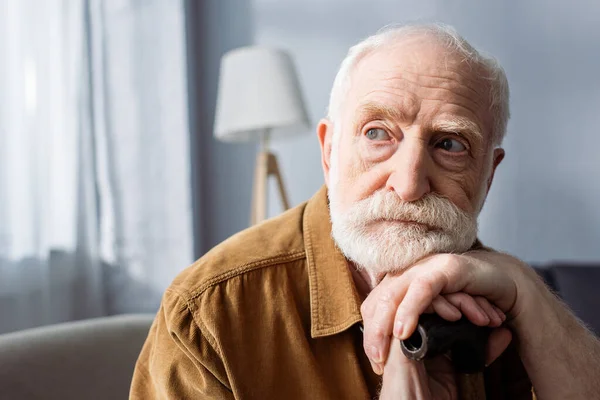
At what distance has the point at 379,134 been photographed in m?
1.12

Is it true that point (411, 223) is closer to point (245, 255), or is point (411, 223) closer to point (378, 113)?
point (378, 113)

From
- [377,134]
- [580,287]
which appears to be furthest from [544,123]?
[377,134]

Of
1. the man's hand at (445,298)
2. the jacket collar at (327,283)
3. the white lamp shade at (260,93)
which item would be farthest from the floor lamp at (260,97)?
the man's hand at (445,298)

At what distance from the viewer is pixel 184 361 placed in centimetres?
106

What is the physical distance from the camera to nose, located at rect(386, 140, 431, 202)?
40.7 inches

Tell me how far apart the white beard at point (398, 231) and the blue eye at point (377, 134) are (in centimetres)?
10

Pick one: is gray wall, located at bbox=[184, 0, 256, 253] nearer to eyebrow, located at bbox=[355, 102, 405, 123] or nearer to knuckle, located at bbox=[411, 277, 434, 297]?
eyebrow, located at bbox=[355, 102, 405, 123]

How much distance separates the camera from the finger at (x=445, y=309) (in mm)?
903

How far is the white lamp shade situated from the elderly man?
1387 mm

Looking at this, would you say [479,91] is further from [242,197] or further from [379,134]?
[242,197]

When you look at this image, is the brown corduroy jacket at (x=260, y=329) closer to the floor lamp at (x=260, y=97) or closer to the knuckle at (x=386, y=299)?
the knuckle at (x=386, y=299)

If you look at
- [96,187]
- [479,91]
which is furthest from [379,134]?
[96,187]

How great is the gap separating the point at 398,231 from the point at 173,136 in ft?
7.10

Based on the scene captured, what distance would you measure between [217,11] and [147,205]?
4.02 feet
